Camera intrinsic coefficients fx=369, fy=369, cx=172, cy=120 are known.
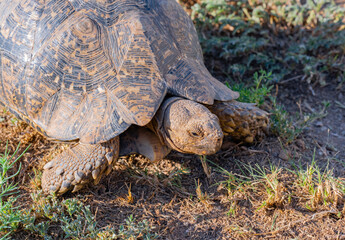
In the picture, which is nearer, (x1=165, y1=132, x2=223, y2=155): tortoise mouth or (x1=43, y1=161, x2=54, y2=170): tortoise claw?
(x1=165, y1=132, x2=223, y2=155): tortoise mouth

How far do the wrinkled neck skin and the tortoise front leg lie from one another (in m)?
0.44

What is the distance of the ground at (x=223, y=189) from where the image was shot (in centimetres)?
264

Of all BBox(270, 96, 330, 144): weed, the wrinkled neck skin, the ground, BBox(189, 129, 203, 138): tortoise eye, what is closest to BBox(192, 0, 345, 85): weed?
BBox(270, 96, 330, 144): weed

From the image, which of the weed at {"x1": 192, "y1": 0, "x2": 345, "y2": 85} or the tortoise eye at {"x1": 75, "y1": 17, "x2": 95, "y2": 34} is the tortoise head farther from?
the weed at {"x1": 192, "y1": 0, "x2": 345, "y2": 85}

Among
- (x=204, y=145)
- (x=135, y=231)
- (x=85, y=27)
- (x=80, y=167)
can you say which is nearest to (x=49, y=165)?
(x=80, y=167)

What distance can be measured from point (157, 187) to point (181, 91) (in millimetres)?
805

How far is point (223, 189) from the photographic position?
118 inches

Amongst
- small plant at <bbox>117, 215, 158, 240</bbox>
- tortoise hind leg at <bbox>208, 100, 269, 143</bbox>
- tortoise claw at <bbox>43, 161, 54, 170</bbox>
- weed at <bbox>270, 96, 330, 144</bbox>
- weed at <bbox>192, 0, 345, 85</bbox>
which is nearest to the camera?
small plant at <bbox>117, 215, 158, 240</bbox>

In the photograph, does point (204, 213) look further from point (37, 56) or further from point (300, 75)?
point (300, 75)

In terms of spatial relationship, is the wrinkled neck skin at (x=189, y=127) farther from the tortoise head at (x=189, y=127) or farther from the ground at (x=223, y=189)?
the ground at (x=223, y=189)

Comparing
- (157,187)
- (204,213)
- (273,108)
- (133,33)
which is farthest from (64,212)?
(273,108)

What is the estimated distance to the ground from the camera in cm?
264

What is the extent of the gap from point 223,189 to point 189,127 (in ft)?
2.18

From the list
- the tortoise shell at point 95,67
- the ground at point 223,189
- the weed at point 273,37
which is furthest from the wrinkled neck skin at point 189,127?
the weed at point 273,37
